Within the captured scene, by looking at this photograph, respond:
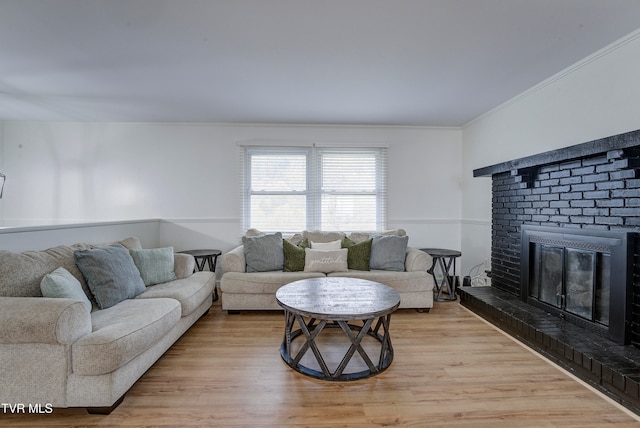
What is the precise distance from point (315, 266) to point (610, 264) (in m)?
2.59

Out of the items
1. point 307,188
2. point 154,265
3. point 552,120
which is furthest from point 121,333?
point 552,120

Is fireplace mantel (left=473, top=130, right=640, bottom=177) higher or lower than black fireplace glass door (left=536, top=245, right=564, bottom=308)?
higher

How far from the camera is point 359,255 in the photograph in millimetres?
3582

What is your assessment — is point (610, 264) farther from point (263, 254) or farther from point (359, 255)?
point (263, 254)

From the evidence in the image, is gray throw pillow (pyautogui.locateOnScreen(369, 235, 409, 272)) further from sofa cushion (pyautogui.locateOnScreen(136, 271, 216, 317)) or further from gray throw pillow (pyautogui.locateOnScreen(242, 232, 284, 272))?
sofa cushion (pyautogui.locateOnScreen(136, 271, 216, 317))

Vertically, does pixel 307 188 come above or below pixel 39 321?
above

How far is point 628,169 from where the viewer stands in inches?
79.7

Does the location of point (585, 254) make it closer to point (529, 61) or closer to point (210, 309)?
point (529, 61)

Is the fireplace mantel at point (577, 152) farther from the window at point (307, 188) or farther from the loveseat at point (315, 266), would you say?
the window at point (307, 188)

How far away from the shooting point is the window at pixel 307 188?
4320mm

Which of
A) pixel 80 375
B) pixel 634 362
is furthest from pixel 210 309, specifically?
pixel 634 362

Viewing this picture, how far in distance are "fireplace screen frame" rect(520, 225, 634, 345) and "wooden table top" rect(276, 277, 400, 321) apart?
5.10 ft

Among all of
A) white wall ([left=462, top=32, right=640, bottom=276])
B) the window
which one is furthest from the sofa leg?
white wall ([left=462, top=32, right=640, bottom=276])

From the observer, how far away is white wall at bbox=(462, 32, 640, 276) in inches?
84.0
